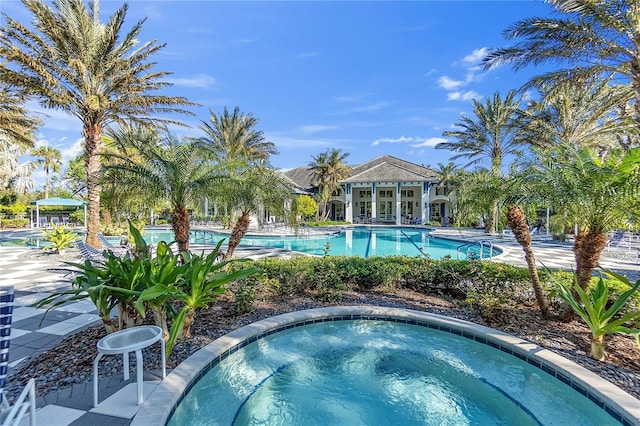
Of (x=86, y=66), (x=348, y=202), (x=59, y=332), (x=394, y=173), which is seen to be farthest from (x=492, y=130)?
(x=59, y=332)

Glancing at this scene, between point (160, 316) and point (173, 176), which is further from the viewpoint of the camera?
point (173, 176)

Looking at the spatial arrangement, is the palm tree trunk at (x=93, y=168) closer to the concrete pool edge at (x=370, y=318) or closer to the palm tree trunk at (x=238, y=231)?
the palm tree trunk at (x=238, y=231)

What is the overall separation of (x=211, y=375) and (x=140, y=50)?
14347 millimetres

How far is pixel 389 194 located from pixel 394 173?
4.59 metres

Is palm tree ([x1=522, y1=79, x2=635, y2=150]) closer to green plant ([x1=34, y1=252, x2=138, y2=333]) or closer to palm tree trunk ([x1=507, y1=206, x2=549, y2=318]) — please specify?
palm tree trunk ([x1=507, y1=206, x2=549, y2=318])

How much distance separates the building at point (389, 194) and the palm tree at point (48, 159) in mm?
30382

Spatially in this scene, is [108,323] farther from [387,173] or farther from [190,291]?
[387,173]

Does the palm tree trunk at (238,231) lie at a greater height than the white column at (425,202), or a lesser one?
lesser

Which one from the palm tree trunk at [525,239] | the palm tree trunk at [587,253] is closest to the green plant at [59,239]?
the palm tree trunk at [525,239]

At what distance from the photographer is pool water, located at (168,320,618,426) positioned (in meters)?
3.32

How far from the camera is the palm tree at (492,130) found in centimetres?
1916

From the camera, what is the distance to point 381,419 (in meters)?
3.33

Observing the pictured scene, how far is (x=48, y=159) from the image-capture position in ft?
116

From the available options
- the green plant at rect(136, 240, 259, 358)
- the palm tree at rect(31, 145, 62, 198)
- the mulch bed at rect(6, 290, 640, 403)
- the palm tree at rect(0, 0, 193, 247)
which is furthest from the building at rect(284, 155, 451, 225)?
the palm tree at rect(31, 145, 62, 198)
